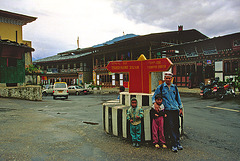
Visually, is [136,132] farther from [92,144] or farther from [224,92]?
[224,92]

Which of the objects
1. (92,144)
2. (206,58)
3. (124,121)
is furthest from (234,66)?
(92,144)

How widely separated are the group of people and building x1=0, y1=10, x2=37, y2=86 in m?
15.2

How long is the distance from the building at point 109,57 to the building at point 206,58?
6.86 ft

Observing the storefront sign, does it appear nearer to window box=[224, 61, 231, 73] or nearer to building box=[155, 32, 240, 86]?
building box=[155, 32, 240, 86]

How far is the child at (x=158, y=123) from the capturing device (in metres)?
4.29

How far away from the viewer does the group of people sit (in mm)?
4250

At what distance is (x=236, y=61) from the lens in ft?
57.8

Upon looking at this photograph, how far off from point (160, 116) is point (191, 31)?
24.0 meters

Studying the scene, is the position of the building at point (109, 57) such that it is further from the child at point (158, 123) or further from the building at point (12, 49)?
the child at point (158, 123)

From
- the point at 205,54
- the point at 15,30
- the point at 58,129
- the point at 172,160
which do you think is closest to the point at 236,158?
the point at 172,160

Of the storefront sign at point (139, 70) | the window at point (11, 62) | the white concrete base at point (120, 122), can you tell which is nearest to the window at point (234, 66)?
the storefront sign at point (139, 70)

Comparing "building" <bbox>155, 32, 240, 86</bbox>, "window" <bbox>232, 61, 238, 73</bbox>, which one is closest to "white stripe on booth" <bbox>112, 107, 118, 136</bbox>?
"building" <bbox>155, 32, 240, 86</bbox>

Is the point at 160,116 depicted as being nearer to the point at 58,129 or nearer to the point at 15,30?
the point at 58,129

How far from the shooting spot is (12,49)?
16.6 metres
